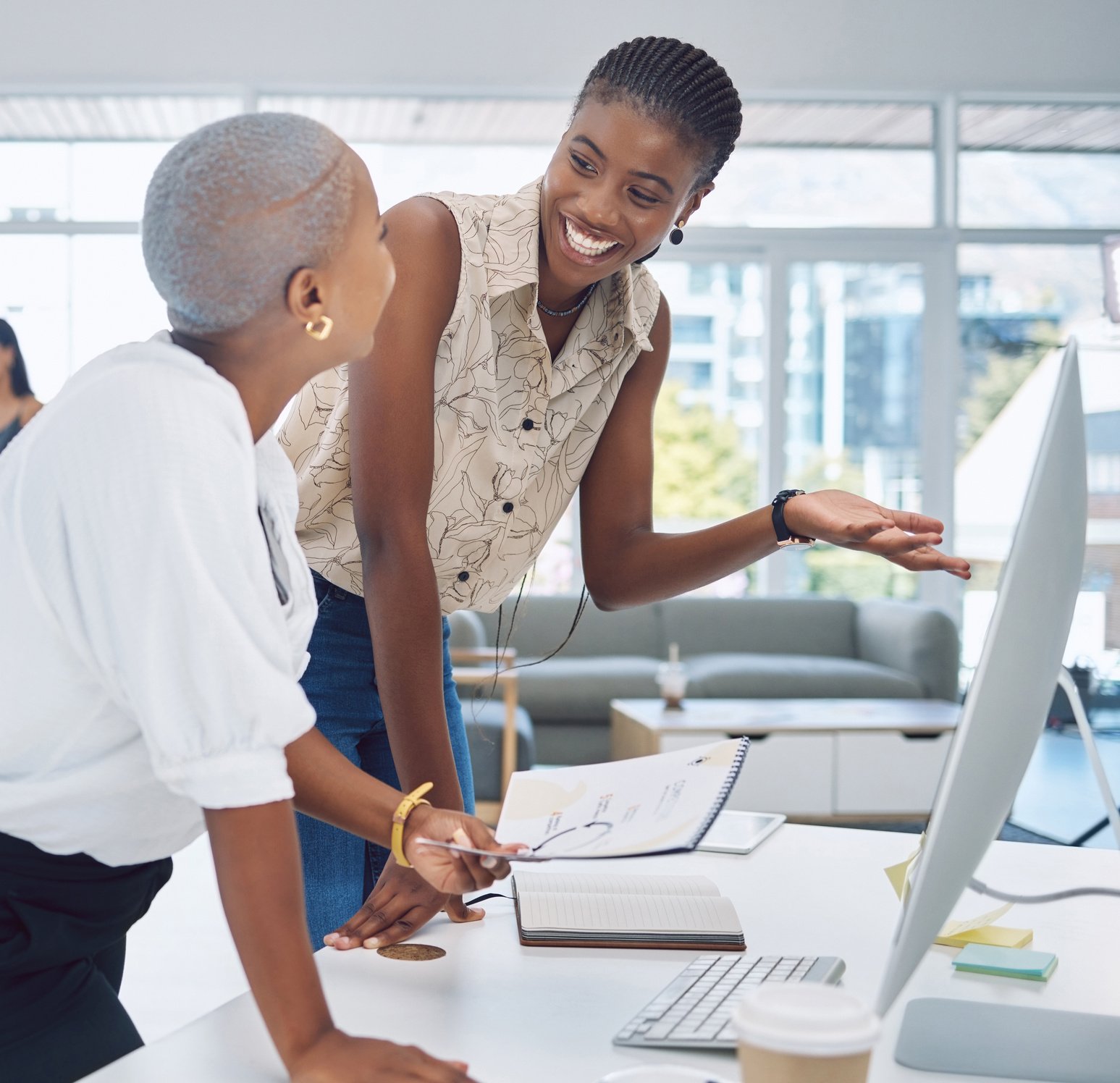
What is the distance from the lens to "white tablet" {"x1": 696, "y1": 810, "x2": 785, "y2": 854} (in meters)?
1.42

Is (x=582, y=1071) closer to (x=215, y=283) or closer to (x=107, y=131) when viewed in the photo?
(x=215, y=283)

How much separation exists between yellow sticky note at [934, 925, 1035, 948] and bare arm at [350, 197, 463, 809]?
0.46 metres

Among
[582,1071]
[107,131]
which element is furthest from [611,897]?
[107,131]

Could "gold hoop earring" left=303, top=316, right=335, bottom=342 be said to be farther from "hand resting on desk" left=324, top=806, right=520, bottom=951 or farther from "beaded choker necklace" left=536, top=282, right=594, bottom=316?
"beaded choker necklace" left=536, top=282, right=594, bottom=316

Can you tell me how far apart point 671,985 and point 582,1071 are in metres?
0.14

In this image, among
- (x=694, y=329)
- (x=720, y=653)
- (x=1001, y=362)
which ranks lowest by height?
(x=720, y=653)

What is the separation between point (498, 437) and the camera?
1.42 m

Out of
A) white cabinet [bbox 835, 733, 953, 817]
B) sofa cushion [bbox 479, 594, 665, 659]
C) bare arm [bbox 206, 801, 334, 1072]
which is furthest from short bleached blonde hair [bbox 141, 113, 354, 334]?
sofa cushion [bbox 479, 594, 665, 659]

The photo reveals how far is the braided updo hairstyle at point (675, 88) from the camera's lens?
1331 mm

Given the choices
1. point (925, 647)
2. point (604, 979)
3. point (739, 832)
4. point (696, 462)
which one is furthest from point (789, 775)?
point (604, 979)

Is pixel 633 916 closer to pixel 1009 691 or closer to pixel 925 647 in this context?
pixel 1009 691

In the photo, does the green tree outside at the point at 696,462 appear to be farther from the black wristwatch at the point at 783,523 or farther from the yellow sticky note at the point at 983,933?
the yellow sticky note at the point at 983,933

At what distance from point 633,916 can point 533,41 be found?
5998 millimetres

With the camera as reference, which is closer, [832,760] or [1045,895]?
[1045,895]
